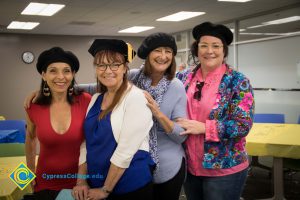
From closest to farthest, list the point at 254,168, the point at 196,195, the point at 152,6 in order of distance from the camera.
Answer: the point at 196,195
the point at 254,168
the point at 152,6

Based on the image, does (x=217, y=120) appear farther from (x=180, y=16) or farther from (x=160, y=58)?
(x=180, y=16)

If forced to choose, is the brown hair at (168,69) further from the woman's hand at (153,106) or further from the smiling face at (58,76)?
the smiling face at (58,76)

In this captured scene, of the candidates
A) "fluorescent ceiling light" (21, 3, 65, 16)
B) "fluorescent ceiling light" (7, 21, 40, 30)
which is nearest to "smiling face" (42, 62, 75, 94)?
"fluorescent ceiling light" (21, 3, 65, 16)

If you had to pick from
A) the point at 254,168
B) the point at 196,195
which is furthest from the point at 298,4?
the point at 196,195

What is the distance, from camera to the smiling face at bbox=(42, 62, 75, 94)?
68.4 inches

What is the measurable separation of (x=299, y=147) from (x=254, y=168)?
6.92ft

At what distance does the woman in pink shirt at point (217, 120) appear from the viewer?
170 cm

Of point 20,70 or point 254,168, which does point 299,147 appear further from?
point 20,70

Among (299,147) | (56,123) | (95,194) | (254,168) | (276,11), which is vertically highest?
(276,11)

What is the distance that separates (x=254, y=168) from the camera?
5172 millimetres

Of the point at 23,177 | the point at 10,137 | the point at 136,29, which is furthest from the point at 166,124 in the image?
the point at 136,29

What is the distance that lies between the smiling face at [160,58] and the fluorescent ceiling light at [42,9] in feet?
15.9

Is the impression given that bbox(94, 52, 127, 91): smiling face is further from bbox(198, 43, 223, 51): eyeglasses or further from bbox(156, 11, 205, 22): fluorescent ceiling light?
bbox(156, 11, 205, 22): fluorescent ceiling light

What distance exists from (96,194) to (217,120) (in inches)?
27.1
